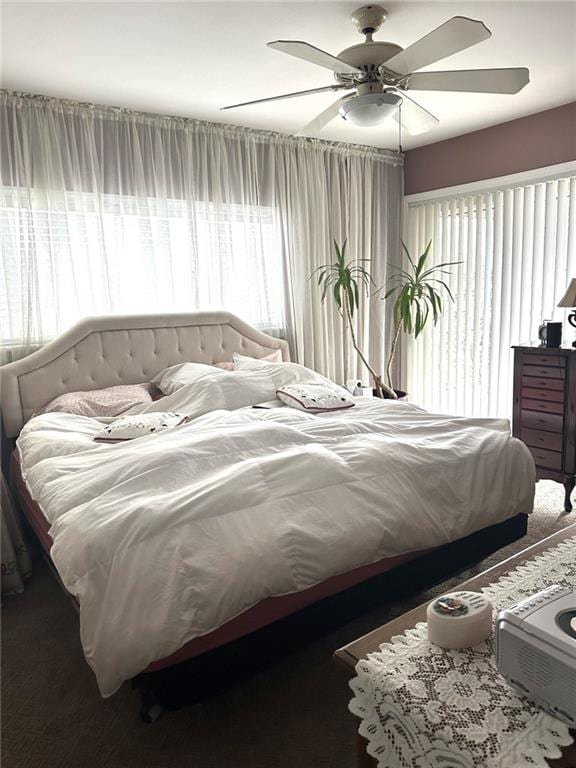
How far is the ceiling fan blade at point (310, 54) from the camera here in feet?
6.76

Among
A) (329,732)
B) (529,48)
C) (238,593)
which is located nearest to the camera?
(238,593)

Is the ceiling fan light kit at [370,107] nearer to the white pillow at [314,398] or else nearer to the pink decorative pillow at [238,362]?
the white pillow at [314,398]

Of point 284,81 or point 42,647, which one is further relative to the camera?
point 284,81

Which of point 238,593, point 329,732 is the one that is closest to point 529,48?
point 238,593

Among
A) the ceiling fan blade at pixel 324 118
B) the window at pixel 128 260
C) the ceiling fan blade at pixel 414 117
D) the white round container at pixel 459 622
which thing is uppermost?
the ceiling fan blade at pixel 324 118

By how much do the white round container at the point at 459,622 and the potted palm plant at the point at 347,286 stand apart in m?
3.15

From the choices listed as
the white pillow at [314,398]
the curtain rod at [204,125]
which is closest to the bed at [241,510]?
the white pillow at [314,398]

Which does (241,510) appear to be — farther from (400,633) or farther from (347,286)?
(347,286)

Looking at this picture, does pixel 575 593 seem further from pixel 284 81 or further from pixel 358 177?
pixel 358 177

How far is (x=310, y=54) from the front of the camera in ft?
7.11

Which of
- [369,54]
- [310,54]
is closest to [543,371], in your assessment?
[369,54]

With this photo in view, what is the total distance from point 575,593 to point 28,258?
131 inches

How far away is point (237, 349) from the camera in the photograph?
Answer: 4168 mm

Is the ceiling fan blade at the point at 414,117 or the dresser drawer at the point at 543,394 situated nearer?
the ceiling fan blade at the point at 414,117
